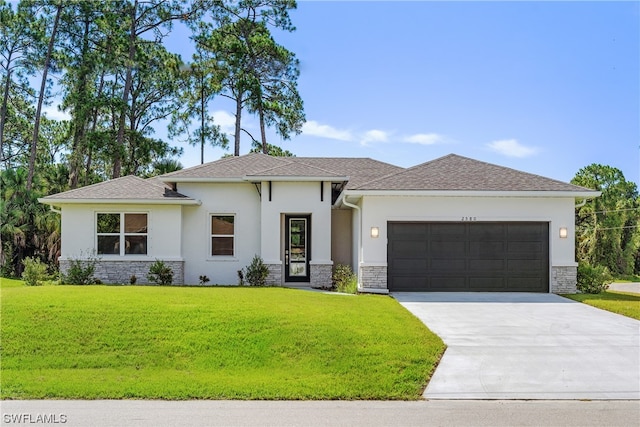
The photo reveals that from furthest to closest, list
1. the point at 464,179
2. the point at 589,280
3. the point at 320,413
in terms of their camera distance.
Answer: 1. the point at 464,179
2. the point at 589,280
3. the point at 320,413

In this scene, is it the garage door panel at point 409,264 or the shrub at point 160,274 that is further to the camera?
the shrub at point 160,274

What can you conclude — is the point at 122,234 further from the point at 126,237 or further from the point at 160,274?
the point at 160,274

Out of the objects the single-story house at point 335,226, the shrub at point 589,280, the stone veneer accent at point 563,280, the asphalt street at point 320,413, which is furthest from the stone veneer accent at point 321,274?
the asphalt street at point 320,413

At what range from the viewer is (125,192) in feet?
57.0

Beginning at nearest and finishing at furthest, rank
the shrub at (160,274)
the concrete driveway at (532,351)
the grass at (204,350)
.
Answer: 1. the grass at (204,350)
2. the concrete driveway at (532,351)
3. the shrub at (160,274)

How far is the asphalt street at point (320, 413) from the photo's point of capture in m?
5.82

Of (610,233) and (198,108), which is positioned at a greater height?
(198,108)

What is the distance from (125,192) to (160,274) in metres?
3.09

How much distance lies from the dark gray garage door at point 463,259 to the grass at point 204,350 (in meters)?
4.26

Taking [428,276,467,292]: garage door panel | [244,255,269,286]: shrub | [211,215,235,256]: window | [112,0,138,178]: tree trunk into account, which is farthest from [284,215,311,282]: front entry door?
[112,0,138,178]: tree trunk

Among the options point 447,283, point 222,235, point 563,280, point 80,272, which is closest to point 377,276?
point 447,283

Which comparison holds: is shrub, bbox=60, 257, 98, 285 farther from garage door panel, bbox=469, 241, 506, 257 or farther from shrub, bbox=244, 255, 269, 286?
garage door panel, bbox=469, 241, 506, 257

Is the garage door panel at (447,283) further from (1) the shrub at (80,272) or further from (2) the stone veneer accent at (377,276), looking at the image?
(1) the shrub at (80,272)

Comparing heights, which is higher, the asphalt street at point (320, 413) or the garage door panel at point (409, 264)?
the garage door panel at point (409, 264)
